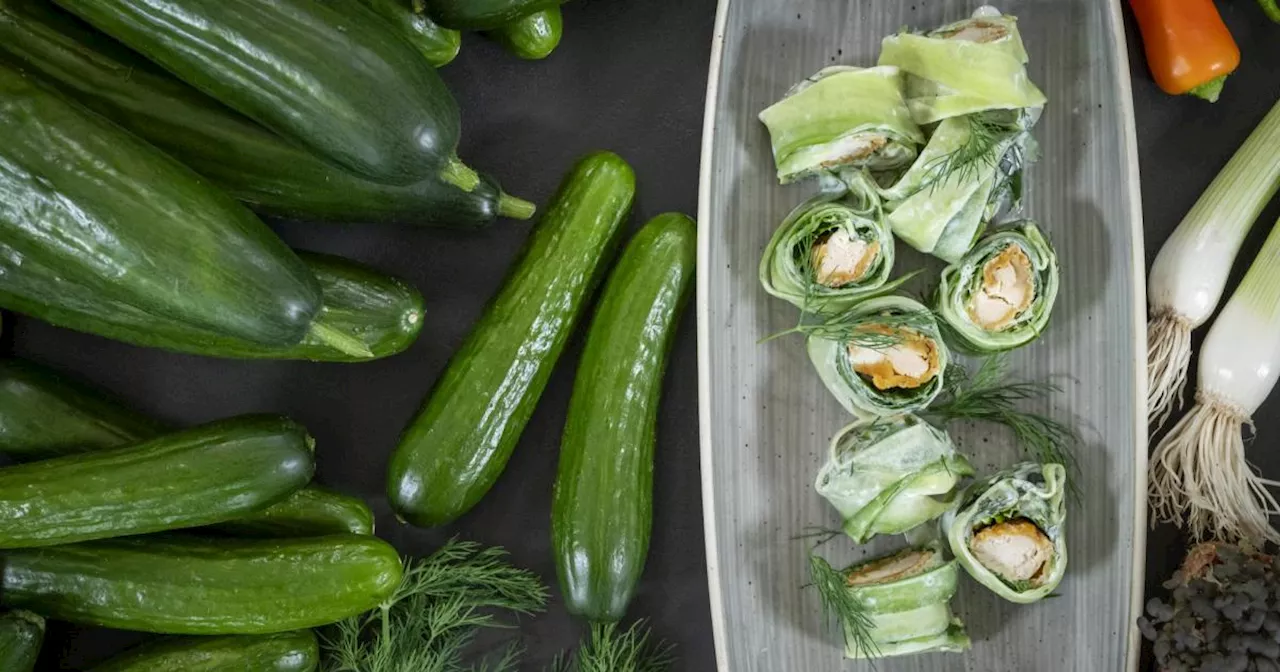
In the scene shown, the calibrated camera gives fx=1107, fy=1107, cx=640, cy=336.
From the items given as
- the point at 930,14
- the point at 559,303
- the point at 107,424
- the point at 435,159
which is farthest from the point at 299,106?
the point at 930,14

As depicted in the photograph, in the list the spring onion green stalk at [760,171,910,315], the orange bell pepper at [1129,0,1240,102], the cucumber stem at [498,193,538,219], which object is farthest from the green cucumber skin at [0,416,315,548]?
the orange bell pepper at [1129,0,1240,102]

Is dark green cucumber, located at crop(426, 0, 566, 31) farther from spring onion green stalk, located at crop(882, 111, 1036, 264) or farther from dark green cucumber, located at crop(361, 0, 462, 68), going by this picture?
spring onion green stalk, located at crop(882, 111, 1036, 264)

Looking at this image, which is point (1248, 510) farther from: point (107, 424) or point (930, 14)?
point (107, 424)

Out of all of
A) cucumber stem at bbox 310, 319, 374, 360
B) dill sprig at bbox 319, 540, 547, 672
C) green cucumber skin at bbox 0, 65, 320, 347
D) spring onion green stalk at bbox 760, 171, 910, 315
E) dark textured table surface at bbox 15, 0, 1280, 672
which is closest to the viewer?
green cucumber skin at bbox 0, 65, 320, 347

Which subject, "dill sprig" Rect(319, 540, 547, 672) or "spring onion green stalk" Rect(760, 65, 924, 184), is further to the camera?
"dill sprig" Rect(319, 540, 547, 672)

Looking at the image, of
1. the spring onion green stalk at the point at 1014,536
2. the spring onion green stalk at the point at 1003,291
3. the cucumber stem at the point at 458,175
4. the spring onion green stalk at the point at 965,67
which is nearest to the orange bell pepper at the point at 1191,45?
the spring onion green stalk at the point at 965,67

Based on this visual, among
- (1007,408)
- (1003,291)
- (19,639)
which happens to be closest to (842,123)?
(1003,291)

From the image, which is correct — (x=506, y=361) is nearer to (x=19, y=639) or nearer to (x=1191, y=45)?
(x=19, y=639)
